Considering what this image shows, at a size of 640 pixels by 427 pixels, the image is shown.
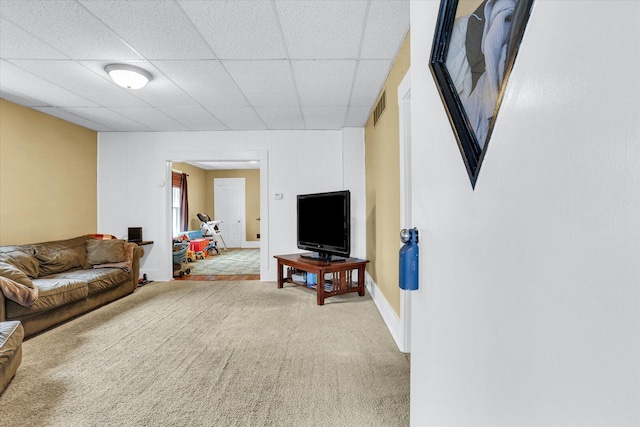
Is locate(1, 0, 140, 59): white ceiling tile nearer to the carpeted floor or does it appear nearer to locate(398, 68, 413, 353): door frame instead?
locate(398, 68, 413, 353): door frame

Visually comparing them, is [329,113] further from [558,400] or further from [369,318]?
[558,400]

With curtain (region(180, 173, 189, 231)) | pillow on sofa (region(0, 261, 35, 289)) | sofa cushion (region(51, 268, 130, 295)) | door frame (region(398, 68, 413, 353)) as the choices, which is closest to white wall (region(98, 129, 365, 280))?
sofa cushion (region(51, 268, 130, 295))

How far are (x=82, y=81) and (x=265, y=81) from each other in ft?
5.99

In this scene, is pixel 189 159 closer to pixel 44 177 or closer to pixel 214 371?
pixel 44 177

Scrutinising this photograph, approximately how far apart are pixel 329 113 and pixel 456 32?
3.70m

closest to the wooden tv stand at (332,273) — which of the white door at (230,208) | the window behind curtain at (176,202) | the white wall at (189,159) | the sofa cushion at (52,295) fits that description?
the white wall at (189,159)

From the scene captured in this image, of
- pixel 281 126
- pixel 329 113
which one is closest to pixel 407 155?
pixel 329 113

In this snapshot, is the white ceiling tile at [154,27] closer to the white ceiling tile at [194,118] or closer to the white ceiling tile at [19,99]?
the white ceiling tile at [194,118]

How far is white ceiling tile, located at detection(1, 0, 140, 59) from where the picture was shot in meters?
2.10

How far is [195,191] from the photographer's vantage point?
30.4ft

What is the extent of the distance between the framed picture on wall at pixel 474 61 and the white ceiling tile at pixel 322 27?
1.52m

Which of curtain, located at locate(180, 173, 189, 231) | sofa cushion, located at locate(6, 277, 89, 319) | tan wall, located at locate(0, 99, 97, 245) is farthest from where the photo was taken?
curtain, located at locate(180, 173, 189, 231)

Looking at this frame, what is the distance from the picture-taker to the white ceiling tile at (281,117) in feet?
13.9

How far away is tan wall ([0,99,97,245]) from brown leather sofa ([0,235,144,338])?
18.9 inches
